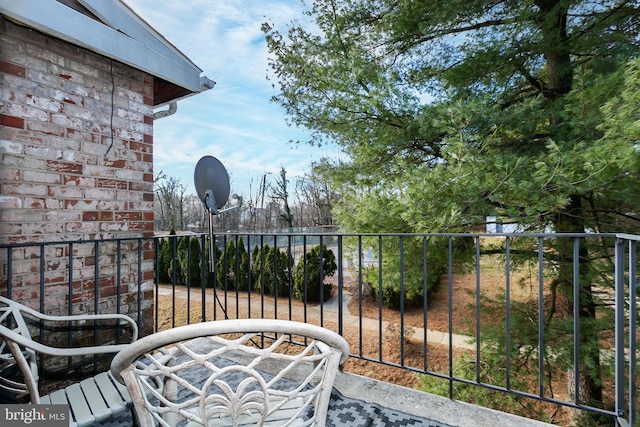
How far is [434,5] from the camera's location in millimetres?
3602

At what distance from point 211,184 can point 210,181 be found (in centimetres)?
3

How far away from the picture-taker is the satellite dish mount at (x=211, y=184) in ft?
10.7

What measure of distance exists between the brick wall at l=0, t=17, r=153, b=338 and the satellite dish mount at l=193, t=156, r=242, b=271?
2.02ft

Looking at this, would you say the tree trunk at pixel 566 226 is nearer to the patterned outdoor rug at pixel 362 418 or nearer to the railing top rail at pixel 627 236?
the railing top rail at pixel 627 236

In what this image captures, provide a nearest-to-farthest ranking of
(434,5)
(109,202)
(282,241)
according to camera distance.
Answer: (109,202)
(434,5)
(282,241)

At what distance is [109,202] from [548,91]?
4709 millimetres

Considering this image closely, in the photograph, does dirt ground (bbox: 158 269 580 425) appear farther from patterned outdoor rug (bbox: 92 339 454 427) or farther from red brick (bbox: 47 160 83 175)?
red brick (bbox: 47 160 83 175)

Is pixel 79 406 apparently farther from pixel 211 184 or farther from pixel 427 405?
pixel 211 184

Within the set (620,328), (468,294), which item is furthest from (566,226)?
(620,328)

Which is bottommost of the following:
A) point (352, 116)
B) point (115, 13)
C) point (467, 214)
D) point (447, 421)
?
point (447, 421)

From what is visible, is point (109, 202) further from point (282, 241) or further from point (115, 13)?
point (282, 241)

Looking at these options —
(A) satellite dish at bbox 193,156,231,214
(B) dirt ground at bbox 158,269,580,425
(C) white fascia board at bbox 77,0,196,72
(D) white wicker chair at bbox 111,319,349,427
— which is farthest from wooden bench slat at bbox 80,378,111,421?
(C) white fascia board at bbox 77,0,196,72

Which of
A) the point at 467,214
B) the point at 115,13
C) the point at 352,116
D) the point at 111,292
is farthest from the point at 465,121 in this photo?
the point at 111,292

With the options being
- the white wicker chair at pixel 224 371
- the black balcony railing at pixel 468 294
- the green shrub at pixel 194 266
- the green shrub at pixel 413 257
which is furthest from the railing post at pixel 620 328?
the green shrub at pixel 194 266
